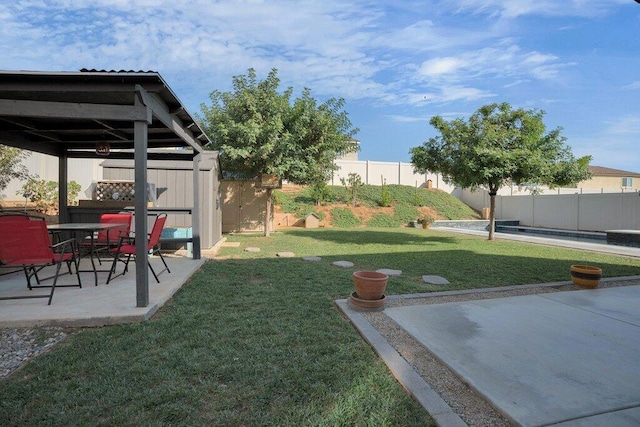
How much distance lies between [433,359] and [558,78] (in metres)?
9.69

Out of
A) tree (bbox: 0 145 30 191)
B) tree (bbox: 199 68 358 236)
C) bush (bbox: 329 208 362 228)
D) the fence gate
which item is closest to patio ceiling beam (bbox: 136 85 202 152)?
tree (bbox: 199 68 358 236)

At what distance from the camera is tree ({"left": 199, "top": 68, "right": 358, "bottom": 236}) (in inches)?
386

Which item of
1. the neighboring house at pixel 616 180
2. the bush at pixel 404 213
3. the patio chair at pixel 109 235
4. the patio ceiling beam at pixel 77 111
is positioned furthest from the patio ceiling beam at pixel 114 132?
the neighboring house at pixel 616 180

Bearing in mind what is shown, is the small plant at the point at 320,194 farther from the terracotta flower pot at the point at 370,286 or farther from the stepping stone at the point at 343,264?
the terracotta flower pot at the point at 370,286

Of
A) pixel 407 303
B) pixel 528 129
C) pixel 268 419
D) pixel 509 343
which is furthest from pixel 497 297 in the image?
pixel 528 129

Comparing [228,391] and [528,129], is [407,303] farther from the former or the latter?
[528,129]

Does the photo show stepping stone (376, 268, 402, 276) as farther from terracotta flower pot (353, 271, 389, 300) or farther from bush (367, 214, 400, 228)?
bush (367, 214, 400, 228)

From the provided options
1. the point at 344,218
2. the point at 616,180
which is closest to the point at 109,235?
the point at 344,218

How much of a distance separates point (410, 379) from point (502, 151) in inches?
337

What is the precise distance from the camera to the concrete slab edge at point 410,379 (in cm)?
182

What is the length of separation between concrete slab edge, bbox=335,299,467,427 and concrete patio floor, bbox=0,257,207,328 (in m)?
2.20

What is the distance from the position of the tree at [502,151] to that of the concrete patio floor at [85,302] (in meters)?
8.04

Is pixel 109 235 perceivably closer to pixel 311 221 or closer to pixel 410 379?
pixel 410 379

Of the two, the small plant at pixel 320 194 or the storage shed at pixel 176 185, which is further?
the small plant at pixel 320 194
